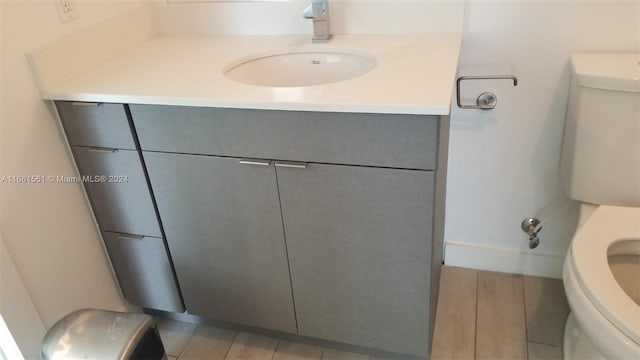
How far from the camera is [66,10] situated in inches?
53.3

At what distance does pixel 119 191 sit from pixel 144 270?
0.28m

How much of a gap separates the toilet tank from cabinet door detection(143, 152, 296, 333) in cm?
83

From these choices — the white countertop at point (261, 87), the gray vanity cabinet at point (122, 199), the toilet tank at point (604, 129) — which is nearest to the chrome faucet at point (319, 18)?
the white countertop at point (261, 87)

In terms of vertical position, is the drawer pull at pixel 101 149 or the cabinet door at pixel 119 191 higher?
the drawer pull at pixel 101 149

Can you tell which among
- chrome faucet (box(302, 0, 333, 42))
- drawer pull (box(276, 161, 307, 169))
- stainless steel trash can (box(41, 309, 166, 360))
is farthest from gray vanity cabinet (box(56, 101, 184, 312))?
chrome faucet (box(302, 0, 333, 42))

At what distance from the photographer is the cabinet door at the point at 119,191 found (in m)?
1.37

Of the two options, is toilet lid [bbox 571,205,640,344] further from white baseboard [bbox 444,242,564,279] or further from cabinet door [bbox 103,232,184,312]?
cabinet door [bbox 103,232,184,312]

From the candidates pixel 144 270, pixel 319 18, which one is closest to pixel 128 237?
pixel 144 270

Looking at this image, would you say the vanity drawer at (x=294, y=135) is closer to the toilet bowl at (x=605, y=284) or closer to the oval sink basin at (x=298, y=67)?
the oval sink basin at (x=298, y=67)

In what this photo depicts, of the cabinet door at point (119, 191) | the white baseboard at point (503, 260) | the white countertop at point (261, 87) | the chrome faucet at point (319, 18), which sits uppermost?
the chrome faucet at point (319, 18)

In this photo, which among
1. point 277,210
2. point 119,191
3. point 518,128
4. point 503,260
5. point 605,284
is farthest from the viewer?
point 503,260

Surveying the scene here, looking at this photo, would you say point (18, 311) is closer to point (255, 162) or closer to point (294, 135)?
point (255, 162)

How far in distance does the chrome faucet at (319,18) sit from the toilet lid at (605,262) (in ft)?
2.90

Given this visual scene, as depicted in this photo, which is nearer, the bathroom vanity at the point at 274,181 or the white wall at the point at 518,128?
the bathroom vanity at the point at 274,181
